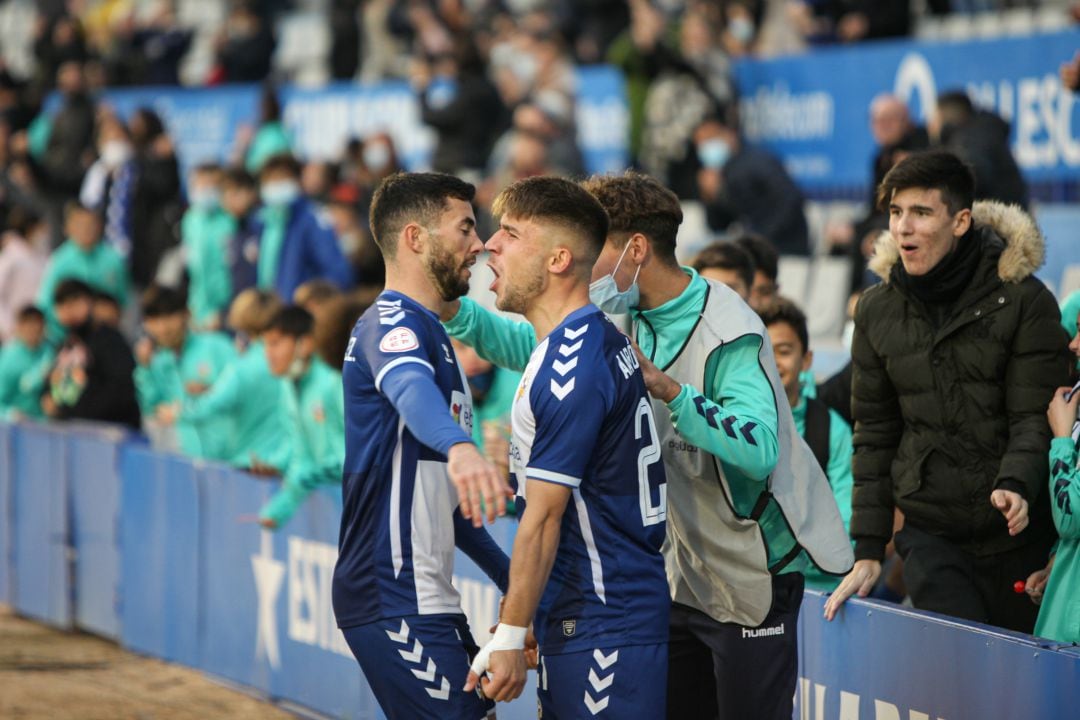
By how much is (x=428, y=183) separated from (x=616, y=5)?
12.0 meters

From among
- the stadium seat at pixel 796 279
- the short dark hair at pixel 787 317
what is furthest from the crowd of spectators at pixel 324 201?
the stadium seat at pixel 796 279

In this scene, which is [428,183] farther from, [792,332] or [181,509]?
[181,509]

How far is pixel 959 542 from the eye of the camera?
5539 mm

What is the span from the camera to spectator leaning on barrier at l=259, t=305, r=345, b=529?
8.02 metres

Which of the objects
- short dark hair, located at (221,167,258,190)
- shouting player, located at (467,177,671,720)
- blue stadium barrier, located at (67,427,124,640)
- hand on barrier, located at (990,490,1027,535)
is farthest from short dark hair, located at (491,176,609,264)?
short dark hair, located at (221,167,258,190)

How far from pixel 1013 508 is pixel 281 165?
9.42 metres

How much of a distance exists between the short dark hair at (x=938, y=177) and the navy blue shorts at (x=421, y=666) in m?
2.08

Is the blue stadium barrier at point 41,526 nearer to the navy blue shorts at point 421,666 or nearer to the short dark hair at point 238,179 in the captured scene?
the short dark hair at point 238,179

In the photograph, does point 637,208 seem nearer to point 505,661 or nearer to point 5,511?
point 505,661

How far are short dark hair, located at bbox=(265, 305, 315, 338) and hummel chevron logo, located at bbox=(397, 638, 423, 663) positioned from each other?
4.31 meters

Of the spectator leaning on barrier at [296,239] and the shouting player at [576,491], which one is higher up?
the spectator leaning on barrier at [296,239]

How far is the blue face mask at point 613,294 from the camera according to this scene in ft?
15.9

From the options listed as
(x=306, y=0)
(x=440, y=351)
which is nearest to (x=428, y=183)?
(x=440, y=351)

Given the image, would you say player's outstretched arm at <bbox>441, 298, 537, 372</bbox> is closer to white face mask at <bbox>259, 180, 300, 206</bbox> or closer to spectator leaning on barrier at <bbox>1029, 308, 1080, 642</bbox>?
spectator leaning on barrier at <bbox>1029, 308, 1080, 642</bbox>
